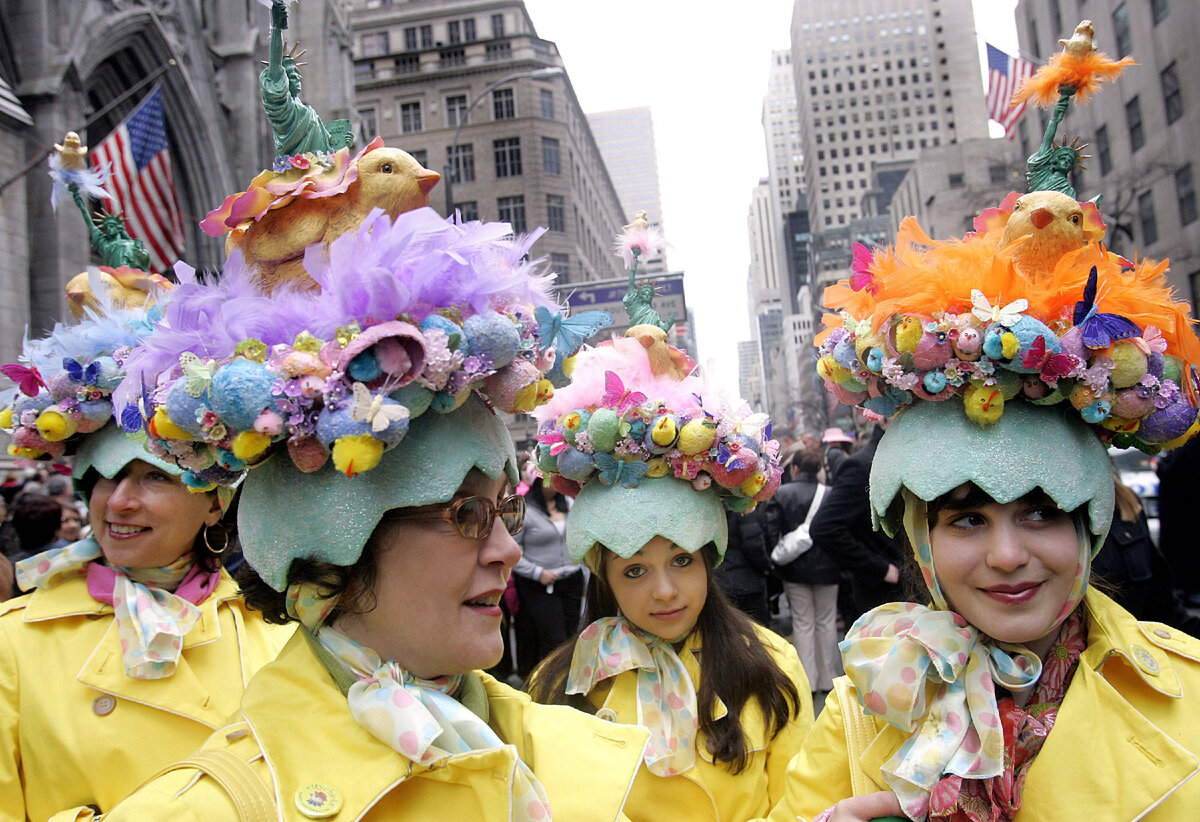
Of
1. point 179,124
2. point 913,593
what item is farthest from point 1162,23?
point 913,593

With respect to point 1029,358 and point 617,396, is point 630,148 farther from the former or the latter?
point 1029,358

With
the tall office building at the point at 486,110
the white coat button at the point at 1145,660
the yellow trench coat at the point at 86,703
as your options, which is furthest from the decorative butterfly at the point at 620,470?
the tall office building at the point at 486,110

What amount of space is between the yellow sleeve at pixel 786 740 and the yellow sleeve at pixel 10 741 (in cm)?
221

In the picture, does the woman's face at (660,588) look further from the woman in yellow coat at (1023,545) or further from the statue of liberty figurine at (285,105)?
the statue of liberty figurine at (285,105)

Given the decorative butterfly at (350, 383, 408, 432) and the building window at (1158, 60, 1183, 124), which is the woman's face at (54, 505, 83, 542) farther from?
the building window at (1158, 60, 1183, 124)

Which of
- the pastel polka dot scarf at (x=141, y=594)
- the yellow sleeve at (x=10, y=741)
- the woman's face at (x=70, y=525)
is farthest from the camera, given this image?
the woman's face at (x=70, y=525)

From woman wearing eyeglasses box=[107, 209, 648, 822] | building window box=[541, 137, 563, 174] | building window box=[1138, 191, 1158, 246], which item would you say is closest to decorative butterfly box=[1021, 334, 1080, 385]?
woman wearing eyeglasses box=[107, 209, 648, 822]

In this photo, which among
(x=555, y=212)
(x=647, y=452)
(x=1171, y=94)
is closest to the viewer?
(x=647, y=452)

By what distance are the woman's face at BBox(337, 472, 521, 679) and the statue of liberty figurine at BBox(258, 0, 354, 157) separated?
0.89m

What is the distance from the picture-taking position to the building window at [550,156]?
48531mm

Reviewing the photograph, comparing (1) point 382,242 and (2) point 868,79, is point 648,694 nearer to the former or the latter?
(1) point 382,242

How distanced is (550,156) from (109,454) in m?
48.6

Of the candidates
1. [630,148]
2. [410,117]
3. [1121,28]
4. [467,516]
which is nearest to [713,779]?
[467,516]

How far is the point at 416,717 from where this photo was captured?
1.55m
